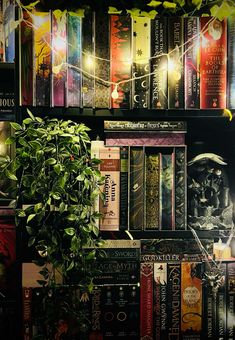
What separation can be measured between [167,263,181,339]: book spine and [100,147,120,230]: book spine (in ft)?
0.84

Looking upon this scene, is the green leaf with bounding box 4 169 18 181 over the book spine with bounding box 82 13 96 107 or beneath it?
beneath

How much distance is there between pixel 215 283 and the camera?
1589 millimetres

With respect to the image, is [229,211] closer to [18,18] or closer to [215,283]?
[215,283]

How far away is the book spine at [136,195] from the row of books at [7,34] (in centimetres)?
54

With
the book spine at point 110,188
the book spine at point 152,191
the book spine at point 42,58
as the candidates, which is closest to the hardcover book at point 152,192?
the book spine at point 152,191

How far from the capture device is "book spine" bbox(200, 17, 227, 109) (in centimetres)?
155

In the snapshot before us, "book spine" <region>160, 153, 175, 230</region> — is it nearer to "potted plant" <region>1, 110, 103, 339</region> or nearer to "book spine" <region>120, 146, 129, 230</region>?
"book spine" <region>120, 146, 129, 230</region>

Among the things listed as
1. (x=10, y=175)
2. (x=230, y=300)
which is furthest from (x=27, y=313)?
(x=230, y=300)

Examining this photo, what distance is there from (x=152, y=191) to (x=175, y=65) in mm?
445

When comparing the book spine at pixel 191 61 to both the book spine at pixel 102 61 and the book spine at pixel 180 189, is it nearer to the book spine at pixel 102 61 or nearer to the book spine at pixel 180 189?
the book spine at pixel 180 189

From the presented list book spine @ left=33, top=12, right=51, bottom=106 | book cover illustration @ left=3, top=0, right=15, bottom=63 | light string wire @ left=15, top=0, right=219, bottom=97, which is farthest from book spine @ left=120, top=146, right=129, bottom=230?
book cover illustration @ left=3, top=0, right=15, bottom=63

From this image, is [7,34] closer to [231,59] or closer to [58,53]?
[58,53]

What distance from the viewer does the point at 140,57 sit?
153 centimetres

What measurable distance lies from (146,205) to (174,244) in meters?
0.17
